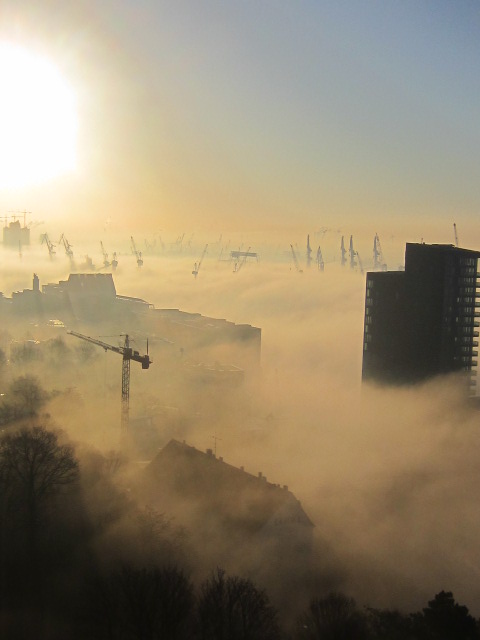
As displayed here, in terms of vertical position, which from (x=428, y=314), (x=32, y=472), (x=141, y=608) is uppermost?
(x=428, y=314)

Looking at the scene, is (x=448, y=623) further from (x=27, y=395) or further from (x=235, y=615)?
(x=27, y=395)

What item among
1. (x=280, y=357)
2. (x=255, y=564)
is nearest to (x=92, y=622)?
(x=255, y=564)

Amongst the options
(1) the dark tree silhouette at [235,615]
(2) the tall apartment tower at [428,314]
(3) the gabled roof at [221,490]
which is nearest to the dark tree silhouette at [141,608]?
(1) the dark tree silhouette at [235,615]

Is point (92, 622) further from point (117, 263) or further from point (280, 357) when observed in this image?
point (117, 263)

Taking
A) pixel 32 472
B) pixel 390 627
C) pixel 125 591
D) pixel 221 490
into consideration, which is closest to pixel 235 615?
pixel 125 591

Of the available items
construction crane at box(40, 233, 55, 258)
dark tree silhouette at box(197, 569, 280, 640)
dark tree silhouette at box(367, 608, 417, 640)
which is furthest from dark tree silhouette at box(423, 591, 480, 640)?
construction crane at box(40, 233, 55, 258)

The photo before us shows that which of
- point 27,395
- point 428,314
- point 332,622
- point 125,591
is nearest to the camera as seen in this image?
point 125,591

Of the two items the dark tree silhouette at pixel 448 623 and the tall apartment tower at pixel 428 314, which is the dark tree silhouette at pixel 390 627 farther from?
the tall apartment tower at pixel 428 314

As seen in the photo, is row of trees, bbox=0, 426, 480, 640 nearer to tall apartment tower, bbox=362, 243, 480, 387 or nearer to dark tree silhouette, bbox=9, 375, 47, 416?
dark tree silhouette, bbox=9, 375, 47, 416
